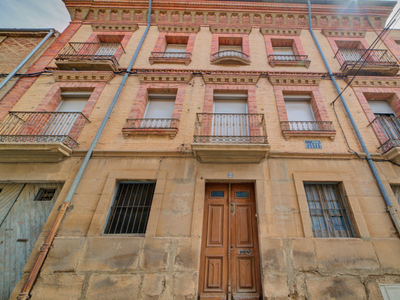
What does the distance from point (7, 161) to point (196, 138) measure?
550 centimetres

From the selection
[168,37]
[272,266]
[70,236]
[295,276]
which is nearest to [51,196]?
[70,236]

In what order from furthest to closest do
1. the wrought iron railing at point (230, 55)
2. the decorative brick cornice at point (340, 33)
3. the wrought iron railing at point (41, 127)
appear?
1. the decorative brick cornice at point (340, 33)
2. the wrought iron railing at point (230, 55)
3. the wrought iron railing at point (41, 127)

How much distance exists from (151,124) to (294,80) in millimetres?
5563

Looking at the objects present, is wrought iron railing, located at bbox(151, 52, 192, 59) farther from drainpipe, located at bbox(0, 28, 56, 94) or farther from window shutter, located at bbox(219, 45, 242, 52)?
drainpipe, located at bbox(0, 28, 56, 94)

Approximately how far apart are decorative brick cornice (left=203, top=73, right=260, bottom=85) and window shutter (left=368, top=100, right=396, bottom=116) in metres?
4.26

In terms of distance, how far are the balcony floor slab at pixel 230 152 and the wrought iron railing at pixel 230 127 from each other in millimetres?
413

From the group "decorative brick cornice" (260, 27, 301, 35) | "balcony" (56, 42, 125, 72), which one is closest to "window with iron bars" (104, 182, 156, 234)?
"balcony" (56, 42, 125, 72)

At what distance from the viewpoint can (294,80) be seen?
6.73 m

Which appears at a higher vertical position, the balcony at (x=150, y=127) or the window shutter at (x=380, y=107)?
the window shutter at (x=380, y=107)

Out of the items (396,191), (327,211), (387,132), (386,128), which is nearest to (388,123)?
(386,128)

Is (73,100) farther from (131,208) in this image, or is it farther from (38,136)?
(131,208)

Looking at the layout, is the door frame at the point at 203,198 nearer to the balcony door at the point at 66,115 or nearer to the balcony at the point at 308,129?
the balcony at the point at 308,129

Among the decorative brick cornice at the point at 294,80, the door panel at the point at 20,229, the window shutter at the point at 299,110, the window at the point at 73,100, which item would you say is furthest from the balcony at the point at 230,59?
the door panel at the point at 20,229

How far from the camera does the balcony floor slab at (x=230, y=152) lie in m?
4.76
